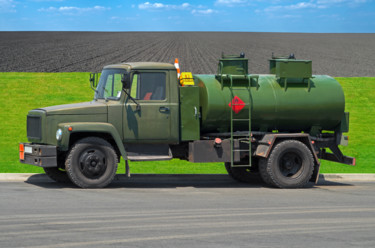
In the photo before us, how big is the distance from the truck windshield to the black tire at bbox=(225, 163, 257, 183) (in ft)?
11.5

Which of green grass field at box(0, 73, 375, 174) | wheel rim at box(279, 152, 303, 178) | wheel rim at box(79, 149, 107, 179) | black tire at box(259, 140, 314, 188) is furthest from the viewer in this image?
green grass field at box(0, 73, 375, 174)

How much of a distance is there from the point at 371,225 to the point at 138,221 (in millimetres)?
3227

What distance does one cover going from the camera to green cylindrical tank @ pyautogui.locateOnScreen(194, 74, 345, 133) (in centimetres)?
1383

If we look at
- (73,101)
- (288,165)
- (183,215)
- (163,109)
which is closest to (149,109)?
(163,109)

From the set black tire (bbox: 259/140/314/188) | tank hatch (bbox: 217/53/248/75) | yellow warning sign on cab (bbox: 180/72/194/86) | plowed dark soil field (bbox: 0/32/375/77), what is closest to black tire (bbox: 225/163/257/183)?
black tire (bbox: 259/140/314/188)

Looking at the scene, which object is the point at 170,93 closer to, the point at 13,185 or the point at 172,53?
the point at 13,185

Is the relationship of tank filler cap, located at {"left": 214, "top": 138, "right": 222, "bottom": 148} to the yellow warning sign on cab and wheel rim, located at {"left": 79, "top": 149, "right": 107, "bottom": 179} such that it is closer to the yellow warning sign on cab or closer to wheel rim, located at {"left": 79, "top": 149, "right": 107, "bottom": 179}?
the yellow warning sign on cab

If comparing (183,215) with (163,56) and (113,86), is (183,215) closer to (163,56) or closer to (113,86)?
(113,86)

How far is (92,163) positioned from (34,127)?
1.59 m

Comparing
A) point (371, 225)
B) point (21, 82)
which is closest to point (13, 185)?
point (371, 225)

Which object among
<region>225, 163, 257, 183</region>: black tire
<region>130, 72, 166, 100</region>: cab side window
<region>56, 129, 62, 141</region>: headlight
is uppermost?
<region>130, 72, 166, 100</region>: cab side window

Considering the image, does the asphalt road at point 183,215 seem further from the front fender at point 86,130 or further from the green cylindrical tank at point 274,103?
the green cylindrical tank at point 274,103

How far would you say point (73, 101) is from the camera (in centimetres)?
2872

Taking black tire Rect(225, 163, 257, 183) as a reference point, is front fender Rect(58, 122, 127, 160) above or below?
above
